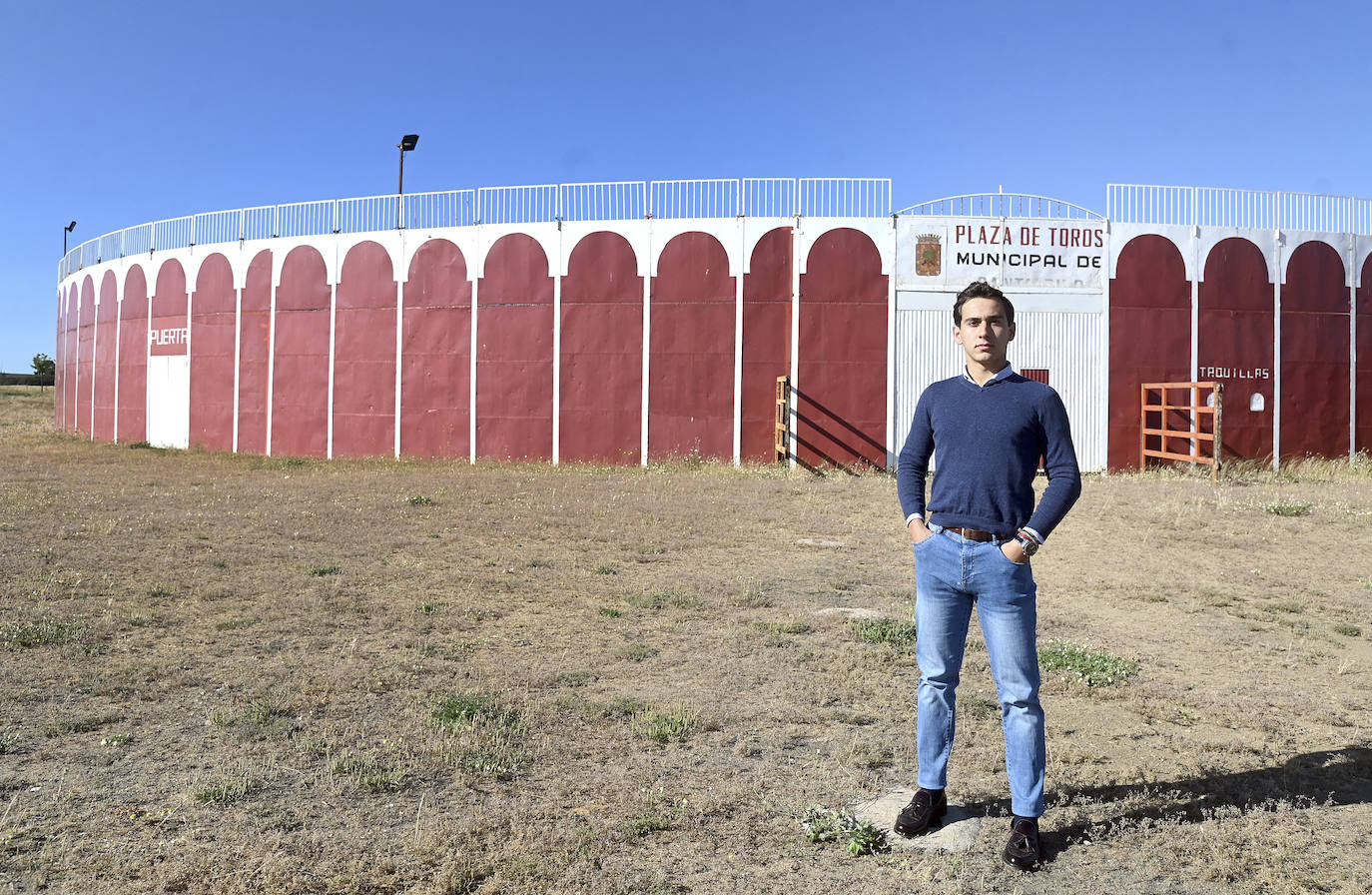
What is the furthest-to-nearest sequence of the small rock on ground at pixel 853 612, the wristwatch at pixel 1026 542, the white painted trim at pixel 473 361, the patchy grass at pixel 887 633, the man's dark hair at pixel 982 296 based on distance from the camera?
the white painted trim at pixel 473 361 < the small rock on ground at pixel 853 612 < the patchy grass at pixel 887 633 < the man's dark hair at pixel 982 296 < the wristwatch at pixel 1026 542

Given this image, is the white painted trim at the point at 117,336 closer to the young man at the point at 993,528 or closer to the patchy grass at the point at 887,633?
the patchy grass at the point at 887,633

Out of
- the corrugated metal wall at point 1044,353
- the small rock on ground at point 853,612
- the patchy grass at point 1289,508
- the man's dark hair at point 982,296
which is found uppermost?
the corrugated metal wall at point 1044,353

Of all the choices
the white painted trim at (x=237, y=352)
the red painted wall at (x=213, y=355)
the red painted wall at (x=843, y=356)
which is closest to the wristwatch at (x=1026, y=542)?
the red painted wall at (x=843, y=356)

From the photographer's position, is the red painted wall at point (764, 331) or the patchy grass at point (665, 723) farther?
the red painted wall at point (764, 331)

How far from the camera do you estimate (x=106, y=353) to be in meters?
30.5

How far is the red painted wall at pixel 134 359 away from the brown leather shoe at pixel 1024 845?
98.2ft

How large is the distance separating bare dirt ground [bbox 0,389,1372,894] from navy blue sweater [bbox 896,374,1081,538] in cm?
141

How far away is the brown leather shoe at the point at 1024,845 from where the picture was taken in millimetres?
3738

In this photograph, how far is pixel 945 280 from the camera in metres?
20.5

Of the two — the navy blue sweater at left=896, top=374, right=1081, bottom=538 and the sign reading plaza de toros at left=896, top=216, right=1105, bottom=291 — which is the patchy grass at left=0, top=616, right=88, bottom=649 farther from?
the sign reading plaza de toros at left=896, top=216, right=1105, bottom=291

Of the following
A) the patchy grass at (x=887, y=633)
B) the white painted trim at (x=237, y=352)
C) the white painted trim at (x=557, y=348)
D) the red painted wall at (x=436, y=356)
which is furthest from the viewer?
the white painted trim at (x=237, y=352)

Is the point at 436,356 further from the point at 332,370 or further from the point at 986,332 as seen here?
the point at 986,332

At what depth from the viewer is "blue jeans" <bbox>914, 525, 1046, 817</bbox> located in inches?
146

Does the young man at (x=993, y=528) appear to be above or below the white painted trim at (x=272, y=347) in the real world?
below
